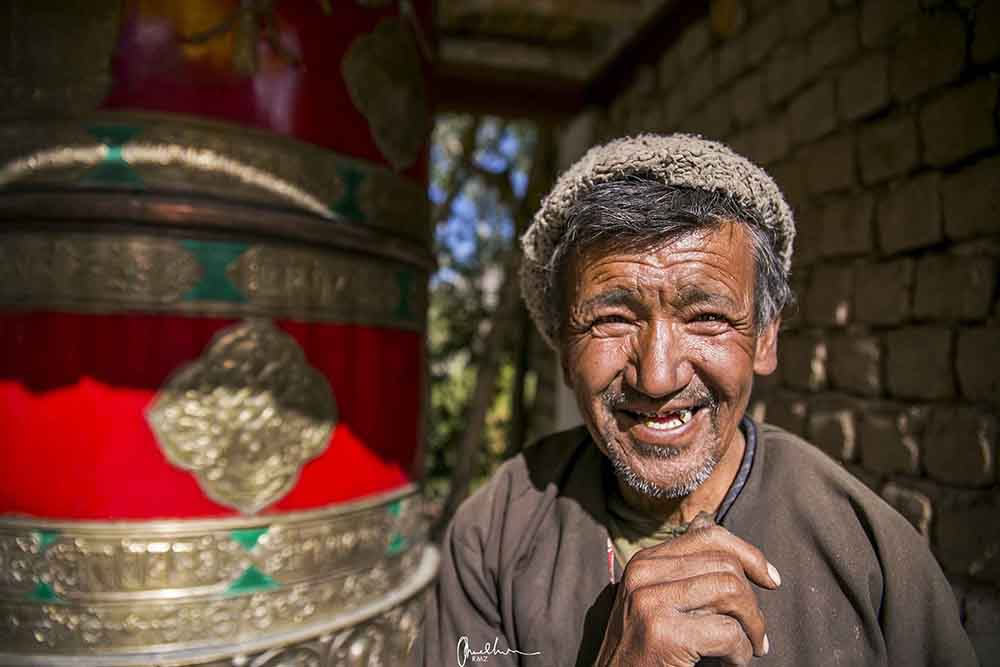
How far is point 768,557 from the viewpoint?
104cm

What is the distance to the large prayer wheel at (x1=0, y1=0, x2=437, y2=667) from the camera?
162 cm

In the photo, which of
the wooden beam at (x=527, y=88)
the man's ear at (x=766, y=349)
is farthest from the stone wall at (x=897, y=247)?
the wooden beam at (x=527, y=88)

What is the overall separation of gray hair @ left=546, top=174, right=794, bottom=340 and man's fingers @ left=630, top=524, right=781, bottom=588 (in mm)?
397

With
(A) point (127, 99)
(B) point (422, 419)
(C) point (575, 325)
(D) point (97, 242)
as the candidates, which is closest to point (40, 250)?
(D) point (97, 242)

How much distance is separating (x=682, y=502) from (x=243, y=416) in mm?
1193

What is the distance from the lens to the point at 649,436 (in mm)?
1065

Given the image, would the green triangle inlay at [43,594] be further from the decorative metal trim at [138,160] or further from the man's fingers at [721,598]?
the man's fingers at [721,598]

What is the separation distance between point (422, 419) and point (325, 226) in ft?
2.73

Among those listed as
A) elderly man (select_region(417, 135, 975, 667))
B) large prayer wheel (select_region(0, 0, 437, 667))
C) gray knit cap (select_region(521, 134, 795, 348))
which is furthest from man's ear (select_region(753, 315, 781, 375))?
large prayer wheel (select_region(0, 0, 437, 667))

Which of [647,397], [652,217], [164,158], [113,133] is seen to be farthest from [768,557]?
[113,133]

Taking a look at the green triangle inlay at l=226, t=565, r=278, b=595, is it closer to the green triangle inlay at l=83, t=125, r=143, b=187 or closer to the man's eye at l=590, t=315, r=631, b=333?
the green triangle inlay at l=83, t=125, r=143, b=187

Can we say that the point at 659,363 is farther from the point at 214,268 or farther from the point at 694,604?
the point at 214,268

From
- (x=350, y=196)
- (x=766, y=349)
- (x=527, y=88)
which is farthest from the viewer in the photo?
(x=527, y=88)

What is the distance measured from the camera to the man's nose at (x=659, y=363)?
99 centimetres
